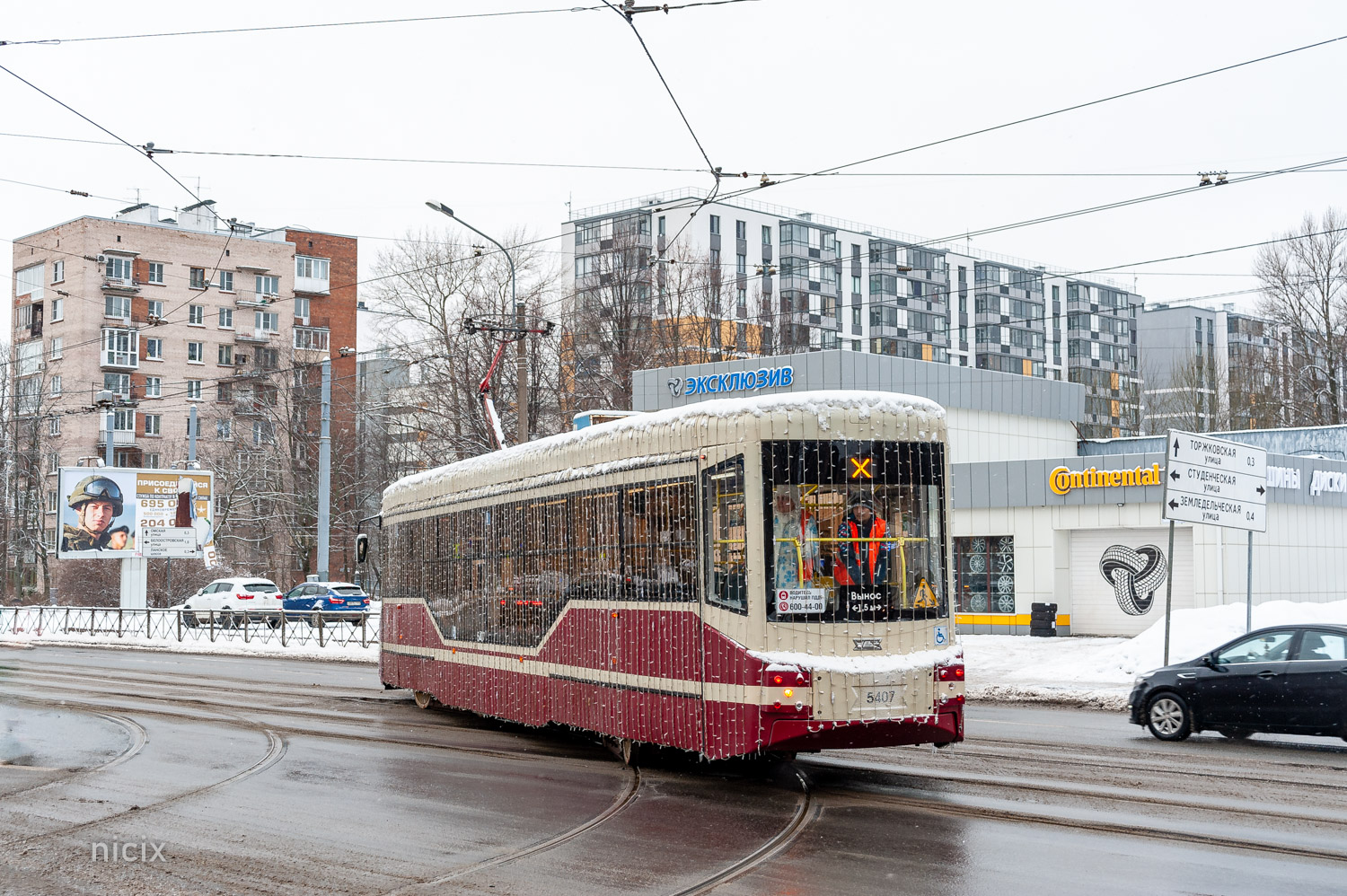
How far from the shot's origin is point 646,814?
33.0 feet

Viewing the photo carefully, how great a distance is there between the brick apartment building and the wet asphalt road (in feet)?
176

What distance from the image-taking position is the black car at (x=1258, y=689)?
13914 millimetres

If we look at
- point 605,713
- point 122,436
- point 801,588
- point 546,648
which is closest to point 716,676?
point 801,588

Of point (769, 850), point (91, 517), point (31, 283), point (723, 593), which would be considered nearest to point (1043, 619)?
point (723, 593)

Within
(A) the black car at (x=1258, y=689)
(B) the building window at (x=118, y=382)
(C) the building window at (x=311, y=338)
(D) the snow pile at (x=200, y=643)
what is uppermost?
(C) the building window at (x=311, y=338)

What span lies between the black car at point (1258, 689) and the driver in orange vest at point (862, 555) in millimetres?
5884

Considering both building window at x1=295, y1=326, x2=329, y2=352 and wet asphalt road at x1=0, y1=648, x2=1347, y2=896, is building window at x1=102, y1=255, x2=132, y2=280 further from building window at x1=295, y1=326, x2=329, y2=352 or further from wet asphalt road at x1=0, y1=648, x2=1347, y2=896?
wet asphalt road at x1=0, y1=648, x2=1347, y2=896

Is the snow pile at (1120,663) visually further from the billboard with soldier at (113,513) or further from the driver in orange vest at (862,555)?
the billboard with soldier at (113,513)

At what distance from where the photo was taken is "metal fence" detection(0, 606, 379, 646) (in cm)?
3719

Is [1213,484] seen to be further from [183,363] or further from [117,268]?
[183,363]

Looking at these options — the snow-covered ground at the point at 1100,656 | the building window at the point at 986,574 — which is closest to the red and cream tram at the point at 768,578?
the snow-covered ground at the point at 1100,656

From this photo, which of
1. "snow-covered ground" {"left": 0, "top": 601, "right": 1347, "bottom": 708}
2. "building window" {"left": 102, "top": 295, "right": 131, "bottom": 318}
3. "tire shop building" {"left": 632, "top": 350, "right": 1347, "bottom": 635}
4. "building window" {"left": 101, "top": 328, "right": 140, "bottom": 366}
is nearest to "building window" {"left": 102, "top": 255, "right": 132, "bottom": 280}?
"building window" {"left": 102, "top": 295, "right": 131, "bottom": 318}

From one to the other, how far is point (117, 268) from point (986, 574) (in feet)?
203

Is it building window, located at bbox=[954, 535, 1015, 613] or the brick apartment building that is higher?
the brick apartment building
